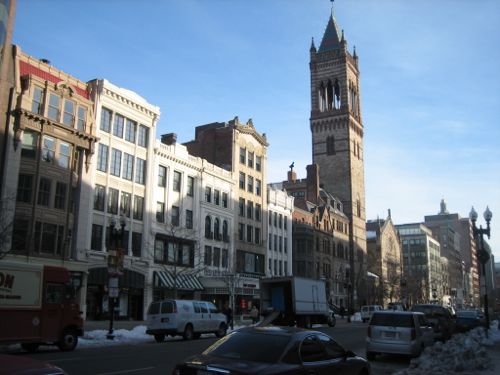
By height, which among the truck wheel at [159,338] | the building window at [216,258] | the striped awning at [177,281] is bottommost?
the truck wheel at [159,338]

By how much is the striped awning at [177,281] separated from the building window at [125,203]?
5.68 metres

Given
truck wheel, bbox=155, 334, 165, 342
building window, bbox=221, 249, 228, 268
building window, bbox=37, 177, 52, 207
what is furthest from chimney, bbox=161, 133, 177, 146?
truck wheel, bbox=155, 334, 165, 342

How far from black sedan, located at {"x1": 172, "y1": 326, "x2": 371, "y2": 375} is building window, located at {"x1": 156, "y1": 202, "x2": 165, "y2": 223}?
1519 inches

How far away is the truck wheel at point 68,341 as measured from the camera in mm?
19750

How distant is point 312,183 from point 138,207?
46678 millimetres

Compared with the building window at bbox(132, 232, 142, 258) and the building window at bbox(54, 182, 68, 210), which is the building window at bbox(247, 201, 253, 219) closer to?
the building window at bbox(132, 232, 142, 258)

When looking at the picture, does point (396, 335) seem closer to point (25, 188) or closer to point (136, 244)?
point (25, 188)

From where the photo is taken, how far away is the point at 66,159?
1486 inches

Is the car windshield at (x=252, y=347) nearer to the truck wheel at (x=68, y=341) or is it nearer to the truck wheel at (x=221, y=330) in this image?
the truck wheel at (x=68, y=341)

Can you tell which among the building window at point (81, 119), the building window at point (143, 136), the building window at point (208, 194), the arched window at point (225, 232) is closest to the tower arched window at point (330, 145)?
the arched window at point (225, 232)

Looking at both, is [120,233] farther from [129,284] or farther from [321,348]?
[321,348]

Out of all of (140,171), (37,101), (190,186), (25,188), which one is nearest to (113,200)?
(140,171)

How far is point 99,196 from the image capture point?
40.8m

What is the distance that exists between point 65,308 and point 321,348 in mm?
14142
